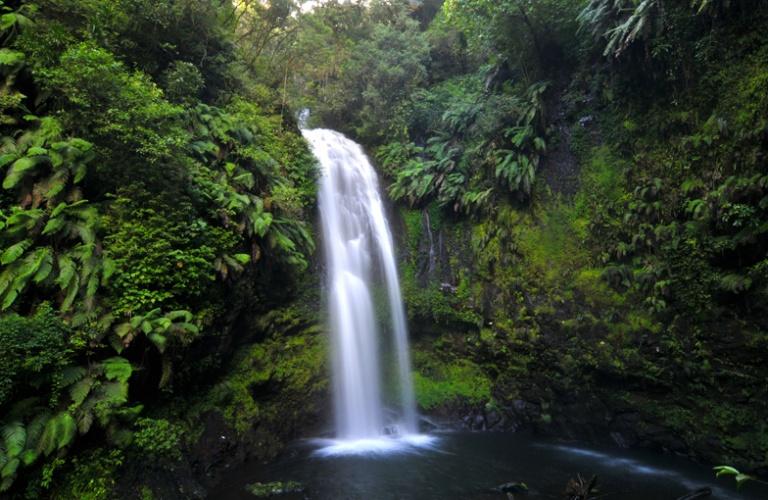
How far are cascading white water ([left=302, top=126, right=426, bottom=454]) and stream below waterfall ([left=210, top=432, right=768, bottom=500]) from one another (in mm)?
1825

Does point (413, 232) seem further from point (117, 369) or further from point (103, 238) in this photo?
point (117, 369)

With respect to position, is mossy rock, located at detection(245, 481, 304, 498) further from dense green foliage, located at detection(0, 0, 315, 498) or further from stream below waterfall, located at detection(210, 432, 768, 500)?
dense green foliage, located at detection(0, 0, 315, 498)

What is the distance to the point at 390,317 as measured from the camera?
44.9 ft

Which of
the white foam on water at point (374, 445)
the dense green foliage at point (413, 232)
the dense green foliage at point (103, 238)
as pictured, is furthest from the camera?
the white foam on water at point (374, 445)

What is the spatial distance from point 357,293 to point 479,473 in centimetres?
603

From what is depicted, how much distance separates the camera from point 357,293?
13.3 metres

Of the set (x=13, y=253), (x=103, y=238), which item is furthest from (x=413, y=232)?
(x=13, y=253)

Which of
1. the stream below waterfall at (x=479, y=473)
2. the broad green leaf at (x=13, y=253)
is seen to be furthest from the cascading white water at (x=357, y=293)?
the broad green leaf at (x=13, y=253)

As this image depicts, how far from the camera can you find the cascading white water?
476 inches

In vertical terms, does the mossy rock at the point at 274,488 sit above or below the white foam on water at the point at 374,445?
above

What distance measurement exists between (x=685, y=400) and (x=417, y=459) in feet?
19.5

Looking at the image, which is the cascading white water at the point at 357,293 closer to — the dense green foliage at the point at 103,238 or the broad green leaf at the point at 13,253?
the dense green foliage at the point at 103,238

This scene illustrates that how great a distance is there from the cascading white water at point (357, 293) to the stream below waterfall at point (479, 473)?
182 centimetres

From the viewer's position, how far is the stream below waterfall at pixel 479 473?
26.0 ft
